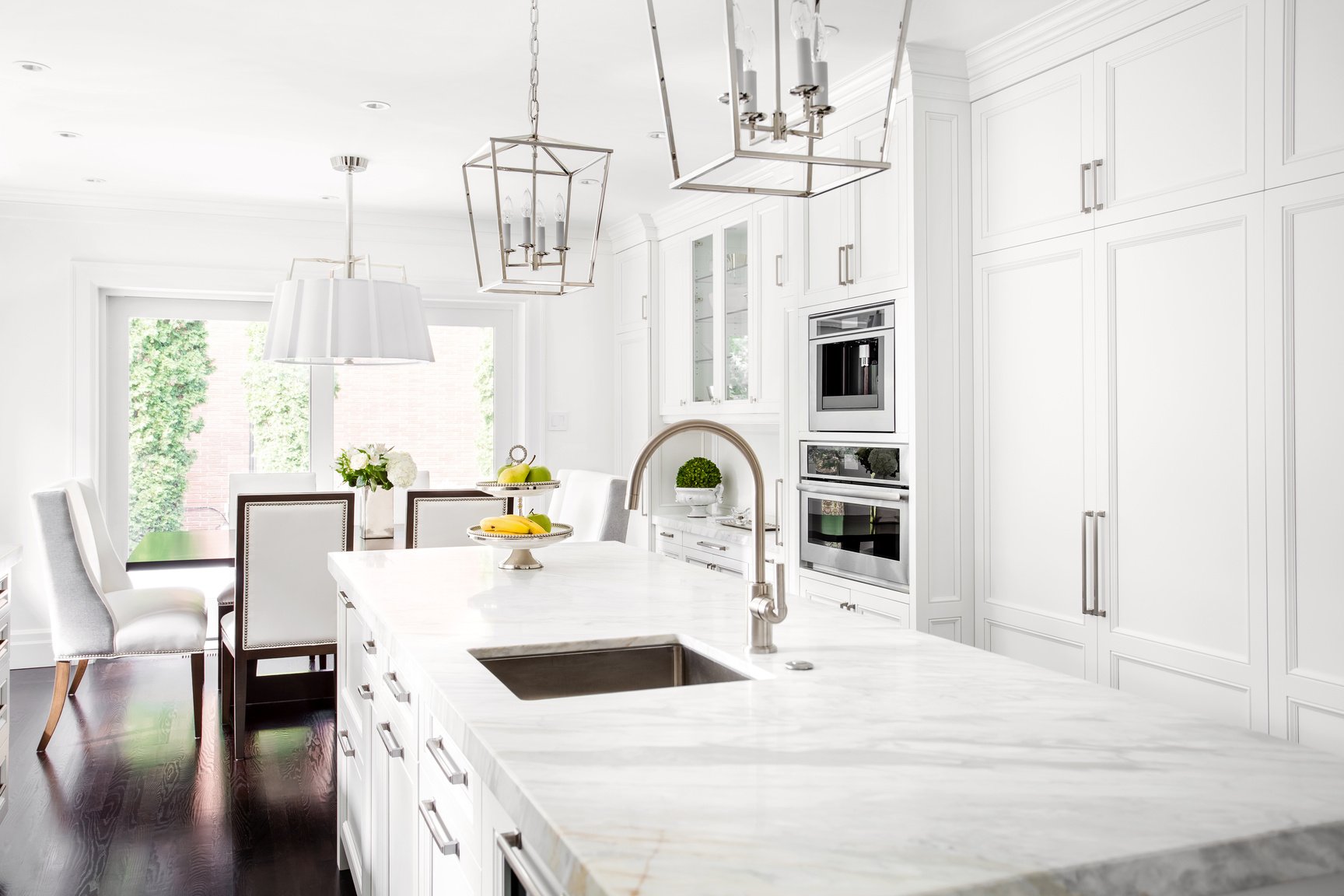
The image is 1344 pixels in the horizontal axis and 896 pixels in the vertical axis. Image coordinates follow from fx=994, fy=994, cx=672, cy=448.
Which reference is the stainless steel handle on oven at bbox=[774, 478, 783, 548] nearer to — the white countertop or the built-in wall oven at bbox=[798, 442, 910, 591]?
the built-in wall oven at bbox=[798, 442, 910, 591]


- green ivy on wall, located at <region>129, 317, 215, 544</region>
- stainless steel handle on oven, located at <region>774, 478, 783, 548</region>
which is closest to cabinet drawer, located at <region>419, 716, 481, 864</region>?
stainless steel handle on oven, located at <region>774, 478, 783, 548</region>

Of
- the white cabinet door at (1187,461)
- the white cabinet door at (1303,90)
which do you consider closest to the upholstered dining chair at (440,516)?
the white cabinet door at (1187,461)

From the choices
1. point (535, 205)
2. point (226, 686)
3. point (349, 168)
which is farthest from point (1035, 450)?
point (226, 686)

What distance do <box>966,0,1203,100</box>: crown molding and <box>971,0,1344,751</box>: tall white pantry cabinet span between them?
3cm

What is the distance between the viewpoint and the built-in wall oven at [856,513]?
3340 millimetres

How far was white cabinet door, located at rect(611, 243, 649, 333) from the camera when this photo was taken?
5.55m

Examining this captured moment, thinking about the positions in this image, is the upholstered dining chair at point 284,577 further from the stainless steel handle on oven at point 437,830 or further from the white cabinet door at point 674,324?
the stainless steel handle on oven at point 437,830

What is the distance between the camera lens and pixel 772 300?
168 inches

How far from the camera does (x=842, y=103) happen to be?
3.61m

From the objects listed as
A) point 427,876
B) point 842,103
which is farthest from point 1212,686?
point 842,103

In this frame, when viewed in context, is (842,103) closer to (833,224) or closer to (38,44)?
(833,224)

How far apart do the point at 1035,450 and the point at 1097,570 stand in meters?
0.42

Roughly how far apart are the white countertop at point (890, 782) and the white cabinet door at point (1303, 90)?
1482 millimetres

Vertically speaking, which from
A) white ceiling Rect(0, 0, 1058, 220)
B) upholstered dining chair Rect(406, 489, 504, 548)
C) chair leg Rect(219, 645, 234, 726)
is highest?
white ceiling Rect(0, 0, 1058, 220)
